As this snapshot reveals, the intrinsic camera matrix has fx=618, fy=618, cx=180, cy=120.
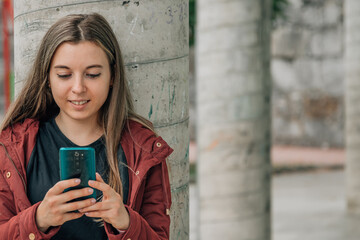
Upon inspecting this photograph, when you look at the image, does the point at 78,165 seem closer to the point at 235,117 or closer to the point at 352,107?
the point at 235,117

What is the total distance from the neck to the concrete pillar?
26 cm

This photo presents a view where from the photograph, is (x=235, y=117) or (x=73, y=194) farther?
(x=235, y=117)

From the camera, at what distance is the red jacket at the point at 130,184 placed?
5.58ft

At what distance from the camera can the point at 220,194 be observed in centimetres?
511

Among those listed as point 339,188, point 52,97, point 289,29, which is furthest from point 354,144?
point 289,29

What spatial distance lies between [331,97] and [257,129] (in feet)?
40.8

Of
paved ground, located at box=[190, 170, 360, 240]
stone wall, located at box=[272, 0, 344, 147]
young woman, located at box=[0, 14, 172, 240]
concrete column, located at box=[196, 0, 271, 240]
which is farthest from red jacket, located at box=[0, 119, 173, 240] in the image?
stone wall, located at box=[272, 0, 344, 147]

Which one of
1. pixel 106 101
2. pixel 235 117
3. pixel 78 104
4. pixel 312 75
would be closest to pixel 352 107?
pixel 235 117

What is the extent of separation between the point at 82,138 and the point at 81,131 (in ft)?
0.07

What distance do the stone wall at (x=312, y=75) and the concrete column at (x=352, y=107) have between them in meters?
8.08

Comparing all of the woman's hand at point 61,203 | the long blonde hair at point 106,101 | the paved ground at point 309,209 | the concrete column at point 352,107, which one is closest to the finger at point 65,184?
the woman's hand at point 61,203

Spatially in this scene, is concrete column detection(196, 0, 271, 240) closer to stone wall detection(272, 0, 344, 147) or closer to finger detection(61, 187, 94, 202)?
finger detection(61, 187, 94, 202)

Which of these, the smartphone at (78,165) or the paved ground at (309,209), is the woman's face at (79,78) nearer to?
the smartphone at (78,165)

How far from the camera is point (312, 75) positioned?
17.2 meters
